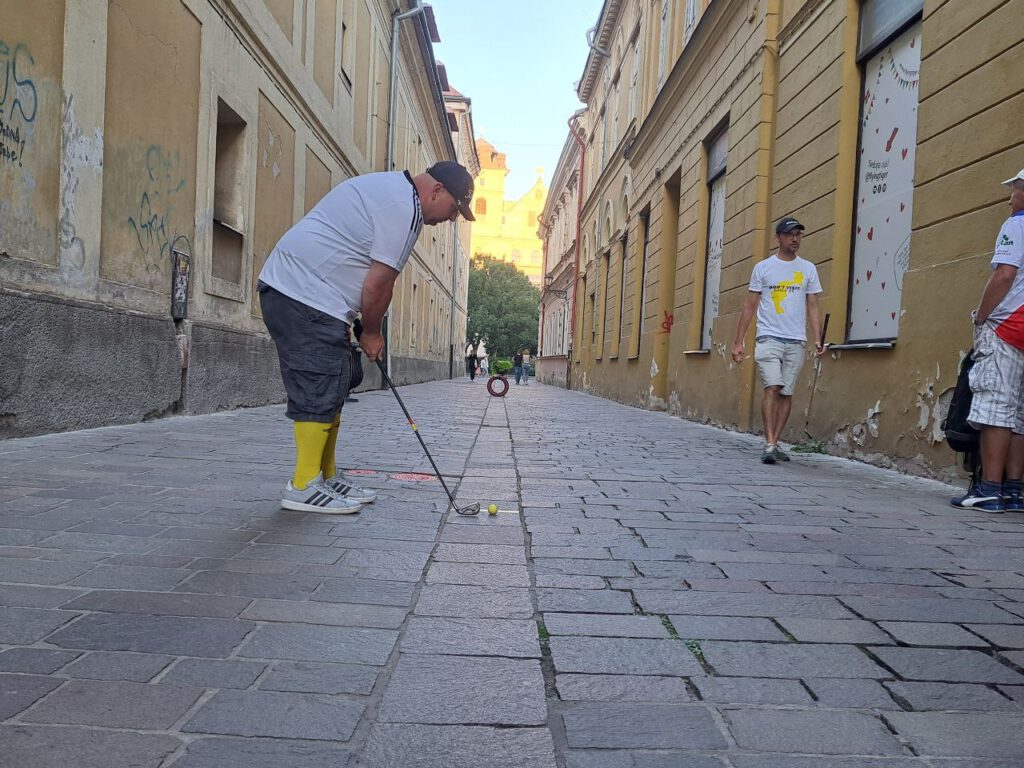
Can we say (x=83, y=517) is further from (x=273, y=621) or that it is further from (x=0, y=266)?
(x=0, y=266)

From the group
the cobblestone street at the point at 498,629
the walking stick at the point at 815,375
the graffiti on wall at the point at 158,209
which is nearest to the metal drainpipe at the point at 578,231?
the walking stick at the point at 815,375

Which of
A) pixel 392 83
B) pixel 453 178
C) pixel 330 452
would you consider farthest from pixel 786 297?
pixel 392 83

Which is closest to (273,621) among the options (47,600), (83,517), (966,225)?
(47,600)

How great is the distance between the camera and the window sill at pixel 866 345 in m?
6.13

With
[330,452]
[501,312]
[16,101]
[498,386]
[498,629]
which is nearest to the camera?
[498,629]

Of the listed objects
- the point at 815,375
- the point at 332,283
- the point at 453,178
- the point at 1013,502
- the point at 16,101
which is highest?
the point at 16,101

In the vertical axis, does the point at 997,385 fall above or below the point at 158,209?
below

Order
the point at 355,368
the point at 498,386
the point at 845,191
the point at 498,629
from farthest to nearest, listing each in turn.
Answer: the point at 498,386
the point at 845,191
the point at 355,368
the point at 498,629

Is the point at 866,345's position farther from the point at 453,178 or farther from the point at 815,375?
the point at 453,178

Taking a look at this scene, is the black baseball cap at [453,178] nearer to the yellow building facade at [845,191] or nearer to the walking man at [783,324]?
the yellow building facade at [845,191]

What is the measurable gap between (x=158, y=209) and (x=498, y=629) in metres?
6.45

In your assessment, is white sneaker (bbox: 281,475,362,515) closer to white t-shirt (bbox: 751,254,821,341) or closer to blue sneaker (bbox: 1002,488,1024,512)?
blue sneaker (bbox: 1002,488,1024,512)

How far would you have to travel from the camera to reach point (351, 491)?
4.09 metres

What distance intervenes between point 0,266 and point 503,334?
5420cm
